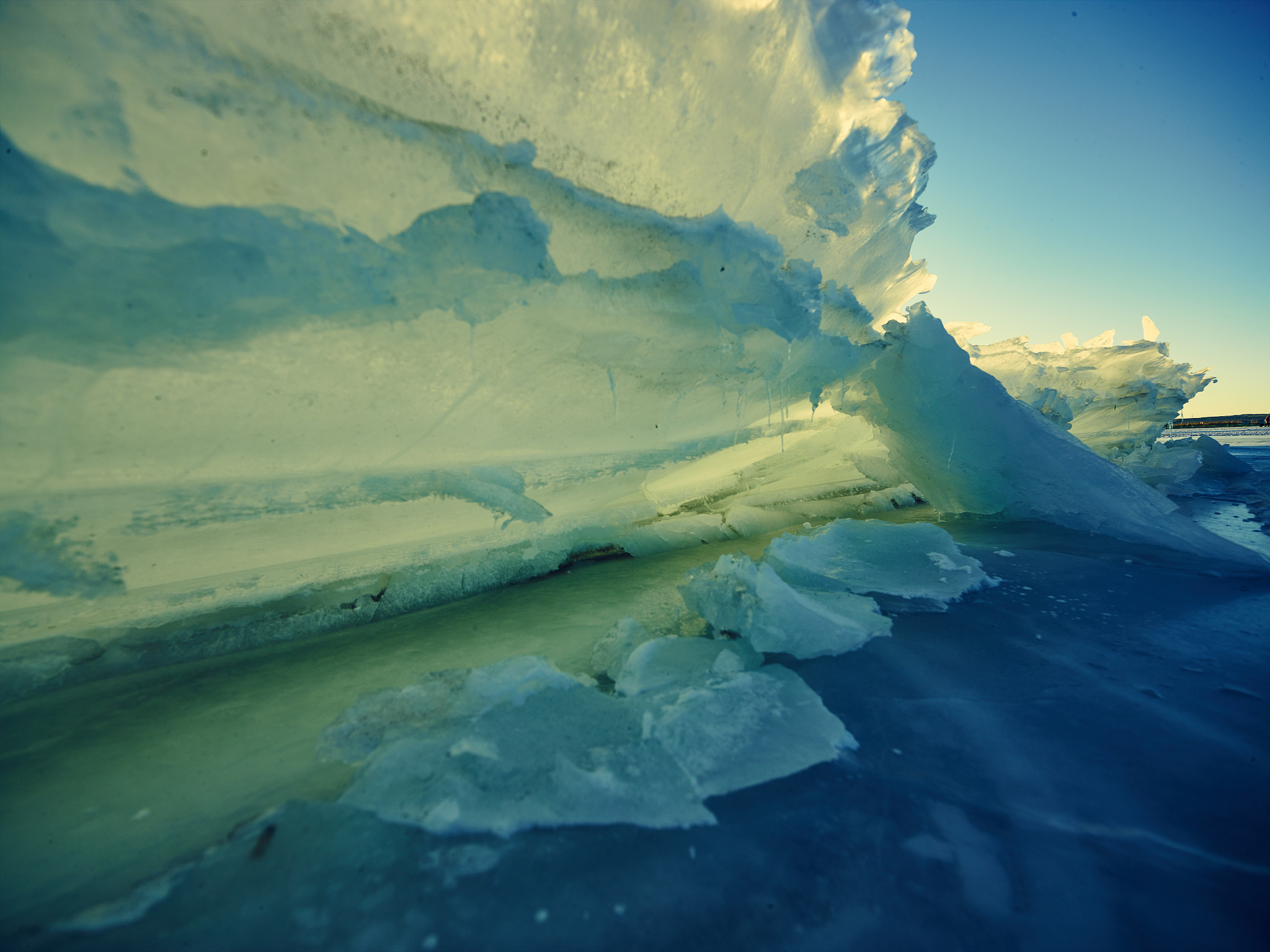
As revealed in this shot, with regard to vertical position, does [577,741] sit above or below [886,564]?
below

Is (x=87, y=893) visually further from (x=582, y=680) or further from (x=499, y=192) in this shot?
(x=499, y=192)

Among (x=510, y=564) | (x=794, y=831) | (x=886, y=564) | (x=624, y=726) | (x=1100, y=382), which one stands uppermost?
(x=1100, y=382)

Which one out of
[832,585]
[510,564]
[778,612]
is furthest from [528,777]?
[510,564]

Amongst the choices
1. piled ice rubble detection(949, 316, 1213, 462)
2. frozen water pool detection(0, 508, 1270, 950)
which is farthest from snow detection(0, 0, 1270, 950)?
piled ice rubble detection(949, 316, 1213, 462)

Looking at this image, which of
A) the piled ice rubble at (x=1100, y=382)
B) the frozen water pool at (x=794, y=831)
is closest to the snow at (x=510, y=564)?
the frozen water pool at (x=794, y=831)

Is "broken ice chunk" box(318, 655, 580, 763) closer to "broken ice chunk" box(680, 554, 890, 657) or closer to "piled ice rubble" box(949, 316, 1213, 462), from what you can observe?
"broken ice chunk" box(680, 554, 890, 657)

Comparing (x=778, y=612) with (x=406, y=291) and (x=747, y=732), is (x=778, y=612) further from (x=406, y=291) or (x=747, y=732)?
(x=406, y=291)
